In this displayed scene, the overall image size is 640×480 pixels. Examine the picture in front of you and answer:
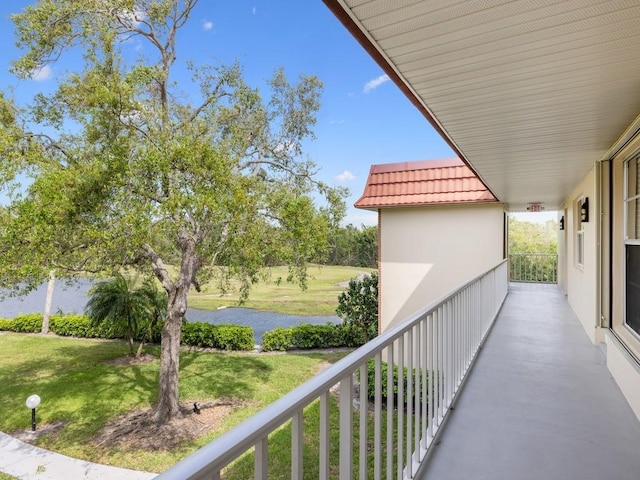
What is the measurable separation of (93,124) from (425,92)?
6.97 m

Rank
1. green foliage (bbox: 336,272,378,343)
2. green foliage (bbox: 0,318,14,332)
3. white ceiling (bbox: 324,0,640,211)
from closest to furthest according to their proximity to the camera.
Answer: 1. white ceiling (bbox: 324,0,640,211)
2. green foliage (bbox: 336,272,378,343)
3. green foliage (bbox: 0,318,14,332)

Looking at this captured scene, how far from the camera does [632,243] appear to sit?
3412 mm

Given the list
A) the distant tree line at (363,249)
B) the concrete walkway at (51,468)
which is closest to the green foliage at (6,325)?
the concrete walkway at (51,468)

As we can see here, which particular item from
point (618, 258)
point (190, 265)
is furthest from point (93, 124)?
point (618, 258)

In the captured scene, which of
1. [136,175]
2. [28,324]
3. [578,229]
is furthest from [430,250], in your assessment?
[28,324]

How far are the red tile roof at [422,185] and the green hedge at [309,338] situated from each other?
581 centimetres

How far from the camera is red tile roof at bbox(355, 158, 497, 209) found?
8.34 meters

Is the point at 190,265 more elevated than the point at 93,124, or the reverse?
the point at 93,124

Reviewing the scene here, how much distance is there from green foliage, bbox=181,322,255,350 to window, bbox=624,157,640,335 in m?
11.7

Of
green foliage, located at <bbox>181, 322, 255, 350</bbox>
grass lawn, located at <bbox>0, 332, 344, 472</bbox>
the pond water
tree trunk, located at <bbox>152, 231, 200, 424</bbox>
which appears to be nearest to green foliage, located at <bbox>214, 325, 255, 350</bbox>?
green foliage, located at <bbox>181, 322, 255, 350</bbox>

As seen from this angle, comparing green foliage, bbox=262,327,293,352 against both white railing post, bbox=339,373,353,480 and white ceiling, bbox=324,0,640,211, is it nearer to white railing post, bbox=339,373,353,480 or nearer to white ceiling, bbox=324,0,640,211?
white ceiling, bbox=324,0,640,211

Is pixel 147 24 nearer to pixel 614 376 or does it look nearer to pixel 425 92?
pixel 425 92

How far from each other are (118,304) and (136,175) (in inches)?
245

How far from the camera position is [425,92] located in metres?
2.44
